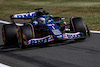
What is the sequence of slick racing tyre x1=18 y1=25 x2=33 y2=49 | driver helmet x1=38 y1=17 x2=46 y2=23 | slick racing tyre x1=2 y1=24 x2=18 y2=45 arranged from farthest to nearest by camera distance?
driver helmet x1=38 y1=17 x2=46 y2=23, slick racing tyre x1=2 y1=24 x2=18 y2=45, slick racing tyre x1=18 y1=25 x2=33 y2=49

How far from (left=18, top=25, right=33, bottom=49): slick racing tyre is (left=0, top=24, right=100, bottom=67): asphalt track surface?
25cm

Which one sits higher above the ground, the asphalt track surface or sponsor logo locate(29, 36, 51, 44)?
sponsor logo locate(29, 36, 51, 44)

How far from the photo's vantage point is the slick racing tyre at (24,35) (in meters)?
9.33

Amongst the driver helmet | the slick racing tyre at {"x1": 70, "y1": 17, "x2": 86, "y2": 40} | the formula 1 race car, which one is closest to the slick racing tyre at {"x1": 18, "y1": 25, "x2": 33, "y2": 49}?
the formula 1 race car

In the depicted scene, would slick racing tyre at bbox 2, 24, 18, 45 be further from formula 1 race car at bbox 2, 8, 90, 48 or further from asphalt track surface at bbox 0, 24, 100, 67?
asphalt track surface at bbox 0, 24, 100, 67

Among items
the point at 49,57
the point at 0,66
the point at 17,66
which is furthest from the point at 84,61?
the point at 0,66

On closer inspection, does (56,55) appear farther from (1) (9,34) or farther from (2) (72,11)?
(2) (72,11)

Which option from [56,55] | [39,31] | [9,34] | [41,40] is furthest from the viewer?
[39,31]

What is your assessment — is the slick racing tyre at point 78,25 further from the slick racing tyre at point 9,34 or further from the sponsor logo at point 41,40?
the slick racing tyre at point 9,34

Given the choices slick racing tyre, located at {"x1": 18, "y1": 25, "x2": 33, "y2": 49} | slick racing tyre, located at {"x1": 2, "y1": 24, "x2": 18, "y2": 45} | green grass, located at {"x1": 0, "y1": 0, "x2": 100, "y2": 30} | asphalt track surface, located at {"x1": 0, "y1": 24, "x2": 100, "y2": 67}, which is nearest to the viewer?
asphalt track surface, located at {"x1": 0, "y1": 24, "x2": 100, "y2": 67}

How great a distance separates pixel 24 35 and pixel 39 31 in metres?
1.23

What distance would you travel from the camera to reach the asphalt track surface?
23.4 feet

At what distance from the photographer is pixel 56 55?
8.17m

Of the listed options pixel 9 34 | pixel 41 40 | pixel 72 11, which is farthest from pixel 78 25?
pixel 72 11
